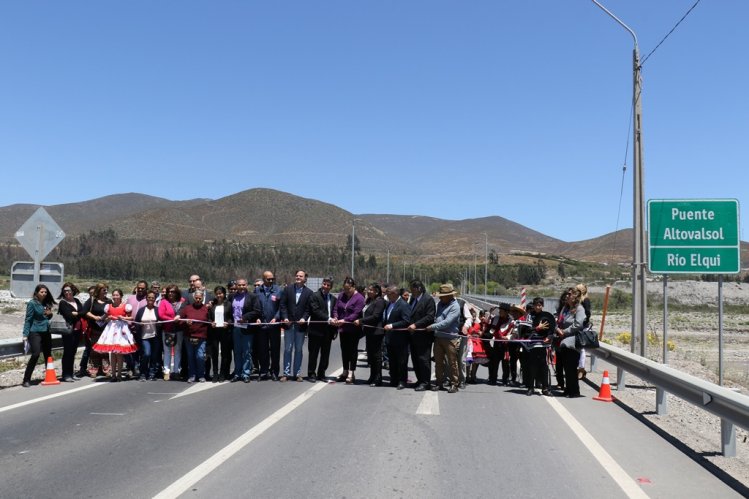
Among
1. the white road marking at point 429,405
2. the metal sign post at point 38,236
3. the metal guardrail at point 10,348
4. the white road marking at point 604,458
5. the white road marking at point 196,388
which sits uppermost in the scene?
the metal sign post at point 38,236

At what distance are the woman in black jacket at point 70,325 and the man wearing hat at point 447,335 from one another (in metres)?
6.77

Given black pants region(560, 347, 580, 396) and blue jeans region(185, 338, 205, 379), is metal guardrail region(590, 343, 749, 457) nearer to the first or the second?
black pants region(560, 347, 580, 396)

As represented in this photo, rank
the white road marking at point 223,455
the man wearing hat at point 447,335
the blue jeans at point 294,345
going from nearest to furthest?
the white road marking at point 223,455
the man wearing hat at point 447,335
the blue jeans at point 294,345

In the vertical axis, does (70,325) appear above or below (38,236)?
below

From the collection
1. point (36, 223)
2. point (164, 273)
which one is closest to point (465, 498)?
point (36, 223)

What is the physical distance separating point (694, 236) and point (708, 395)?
6454 millimetres

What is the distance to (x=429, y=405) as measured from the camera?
1117 centimetres

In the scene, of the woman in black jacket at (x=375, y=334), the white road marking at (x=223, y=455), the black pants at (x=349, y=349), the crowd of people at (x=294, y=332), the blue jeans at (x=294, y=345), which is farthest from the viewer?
the blue jeans at (x=294, y=345)

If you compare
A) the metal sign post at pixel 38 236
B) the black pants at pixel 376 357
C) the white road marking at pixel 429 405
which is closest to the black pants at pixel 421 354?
the white road marking at pixel 429 405

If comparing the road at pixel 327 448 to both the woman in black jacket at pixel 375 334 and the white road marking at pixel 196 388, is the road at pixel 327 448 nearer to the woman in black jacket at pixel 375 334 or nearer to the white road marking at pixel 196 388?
the white road marking at pixel 196 388

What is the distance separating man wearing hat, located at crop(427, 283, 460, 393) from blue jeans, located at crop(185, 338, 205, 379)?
4367mm

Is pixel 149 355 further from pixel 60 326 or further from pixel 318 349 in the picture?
pixel 318 349

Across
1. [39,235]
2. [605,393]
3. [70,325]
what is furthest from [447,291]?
[39,235]

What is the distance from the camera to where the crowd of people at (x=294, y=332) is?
13016mm
